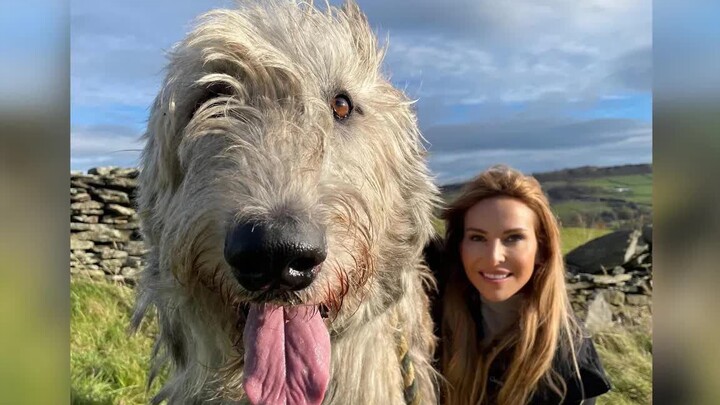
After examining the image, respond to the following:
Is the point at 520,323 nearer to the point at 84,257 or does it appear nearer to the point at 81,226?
the point at 84,257

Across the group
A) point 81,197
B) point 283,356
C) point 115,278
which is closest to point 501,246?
point 283,356

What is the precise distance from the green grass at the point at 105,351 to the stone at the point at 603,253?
7029 millimetres

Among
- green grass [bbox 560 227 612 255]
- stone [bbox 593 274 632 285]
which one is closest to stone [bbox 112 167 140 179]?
green grass [bbox 560 227 612 255]

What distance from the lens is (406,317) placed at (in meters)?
3.63

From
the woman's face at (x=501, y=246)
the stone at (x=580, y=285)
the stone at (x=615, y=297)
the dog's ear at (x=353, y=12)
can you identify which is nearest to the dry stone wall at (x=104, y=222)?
the woman's face at (x=501, y=246)

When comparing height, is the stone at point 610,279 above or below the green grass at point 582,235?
below

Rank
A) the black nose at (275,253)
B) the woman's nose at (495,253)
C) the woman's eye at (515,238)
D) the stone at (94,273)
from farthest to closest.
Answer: the stone at (94,273)
the woman's eye at (515,238)
the woman's nose at (495,253)
the black nose at (275,253)

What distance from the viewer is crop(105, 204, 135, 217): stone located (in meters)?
10.5

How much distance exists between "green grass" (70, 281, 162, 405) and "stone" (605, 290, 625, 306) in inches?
267

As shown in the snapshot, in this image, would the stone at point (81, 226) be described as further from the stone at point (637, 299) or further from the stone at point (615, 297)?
the stone at point (637, 299)

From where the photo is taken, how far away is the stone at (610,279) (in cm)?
1027

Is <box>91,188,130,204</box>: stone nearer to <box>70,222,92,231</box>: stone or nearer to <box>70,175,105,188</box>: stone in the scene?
<box>70,175,105,188</box>: stone
